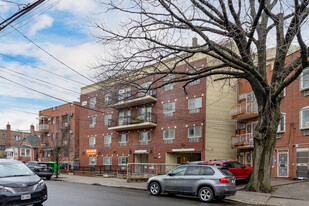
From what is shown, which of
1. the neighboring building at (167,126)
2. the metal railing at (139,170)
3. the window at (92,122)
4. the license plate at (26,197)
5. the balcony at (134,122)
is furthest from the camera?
the window at (92,122)

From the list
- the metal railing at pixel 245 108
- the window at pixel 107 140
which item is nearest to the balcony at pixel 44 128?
the window at pixel 107 140

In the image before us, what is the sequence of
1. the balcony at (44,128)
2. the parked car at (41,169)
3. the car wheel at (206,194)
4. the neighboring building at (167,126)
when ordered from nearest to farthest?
1. the car wheel at (206,194)
2. the parked car at (41,169)
3. the neighboring building at (167,126)
4. the balcony at (44,128)

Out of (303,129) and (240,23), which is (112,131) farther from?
(240,23)

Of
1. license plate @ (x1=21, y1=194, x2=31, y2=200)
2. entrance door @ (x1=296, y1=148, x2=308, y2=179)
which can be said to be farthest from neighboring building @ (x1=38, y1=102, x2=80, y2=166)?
license plate @ (x1=21, y1=194, x2=31, y2=200)

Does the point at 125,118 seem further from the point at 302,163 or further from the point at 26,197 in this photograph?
the point at 26,197

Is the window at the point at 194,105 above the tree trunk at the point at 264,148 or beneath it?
above

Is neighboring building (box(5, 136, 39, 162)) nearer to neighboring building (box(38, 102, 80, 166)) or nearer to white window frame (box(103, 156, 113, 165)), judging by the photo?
neighboring building (box(38, 102, 80, 166))

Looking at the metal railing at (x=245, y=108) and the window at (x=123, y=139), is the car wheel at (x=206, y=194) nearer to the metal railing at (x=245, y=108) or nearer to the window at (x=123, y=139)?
the metal railing at (x=245, y=108)

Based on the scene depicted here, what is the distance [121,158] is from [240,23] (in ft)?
85.8

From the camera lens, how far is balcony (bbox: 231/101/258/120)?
26.5m

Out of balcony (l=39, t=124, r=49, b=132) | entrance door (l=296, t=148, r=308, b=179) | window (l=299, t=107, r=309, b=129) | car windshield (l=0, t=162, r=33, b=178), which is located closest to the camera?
car windshield (l=0, t=162, r=33, b=178)

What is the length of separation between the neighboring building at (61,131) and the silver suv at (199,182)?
30.3 metres

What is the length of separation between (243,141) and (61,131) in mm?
31091

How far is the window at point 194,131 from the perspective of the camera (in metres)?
29.4
